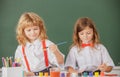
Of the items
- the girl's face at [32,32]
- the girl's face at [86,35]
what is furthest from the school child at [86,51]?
the girl's face at [32,32]

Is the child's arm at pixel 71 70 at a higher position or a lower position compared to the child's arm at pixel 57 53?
lower

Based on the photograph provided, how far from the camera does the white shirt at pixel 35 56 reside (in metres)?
1.65

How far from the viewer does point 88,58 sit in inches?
65.5

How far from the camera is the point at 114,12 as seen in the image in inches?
66.7

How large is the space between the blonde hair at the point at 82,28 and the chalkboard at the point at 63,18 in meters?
0.02

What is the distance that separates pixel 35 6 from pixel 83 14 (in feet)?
1.00

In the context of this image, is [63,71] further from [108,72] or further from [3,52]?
[3,52]

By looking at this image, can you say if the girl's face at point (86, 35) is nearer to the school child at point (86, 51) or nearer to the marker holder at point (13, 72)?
the school child at point (86, 51)

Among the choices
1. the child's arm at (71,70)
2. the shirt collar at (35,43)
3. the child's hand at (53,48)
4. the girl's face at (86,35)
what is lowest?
the child's arm at (71,70)

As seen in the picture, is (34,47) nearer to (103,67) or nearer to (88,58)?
(88,58)

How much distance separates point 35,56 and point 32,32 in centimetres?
15

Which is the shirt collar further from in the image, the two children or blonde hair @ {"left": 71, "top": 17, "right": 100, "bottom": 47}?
blonde hair @ {"left": 71, "top": 17, "right": 100, "bottom": 47}

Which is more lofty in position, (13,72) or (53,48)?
(53,48)

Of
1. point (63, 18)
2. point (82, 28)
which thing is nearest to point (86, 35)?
point (82, 28)
